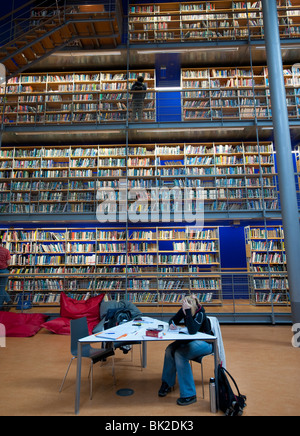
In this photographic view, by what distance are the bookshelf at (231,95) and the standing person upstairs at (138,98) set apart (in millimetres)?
980

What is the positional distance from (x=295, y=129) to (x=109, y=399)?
21.9ft

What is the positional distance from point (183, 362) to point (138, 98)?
232 inches

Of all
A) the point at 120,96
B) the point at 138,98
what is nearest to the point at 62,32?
the point at 120,96

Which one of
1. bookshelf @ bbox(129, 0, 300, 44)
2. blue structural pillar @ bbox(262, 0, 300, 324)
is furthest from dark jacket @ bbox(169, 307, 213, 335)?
bookshelf @ bbox(129, 0, 300, 44)

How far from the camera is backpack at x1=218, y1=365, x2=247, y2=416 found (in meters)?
2.09

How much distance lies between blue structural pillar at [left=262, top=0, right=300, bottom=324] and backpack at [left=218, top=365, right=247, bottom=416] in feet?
8.40

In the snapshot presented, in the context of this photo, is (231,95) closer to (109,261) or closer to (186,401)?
(109,261)

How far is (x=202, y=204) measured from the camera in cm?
657

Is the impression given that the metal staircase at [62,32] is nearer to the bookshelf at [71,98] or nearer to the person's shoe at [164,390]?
the bookshelf at [71,98]

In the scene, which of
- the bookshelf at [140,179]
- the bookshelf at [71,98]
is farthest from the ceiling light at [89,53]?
the bookshelf at [140,179]

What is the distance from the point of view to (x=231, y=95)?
6.84 metres

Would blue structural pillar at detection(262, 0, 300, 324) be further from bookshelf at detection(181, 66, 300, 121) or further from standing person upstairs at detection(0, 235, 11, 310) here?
standing person upstairs at detection(0, 235, 11, 310)

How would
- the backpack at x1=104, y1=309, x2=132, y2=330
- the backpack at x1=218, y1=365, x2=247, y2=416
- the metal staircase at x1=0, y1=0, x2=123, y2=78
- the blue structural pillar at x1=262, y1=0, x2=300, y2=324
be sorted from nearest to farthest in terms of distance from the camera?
the backpack at x1=218, y1=365, x2=247, y2=416, the backpack at x1=104, y1=309, x2=132, y2=330, the blue structural pillar at x1=262, y1=0, x2=300, y2=324, the metal staircase at x1=0, y1=0, x2=123, y2=78
